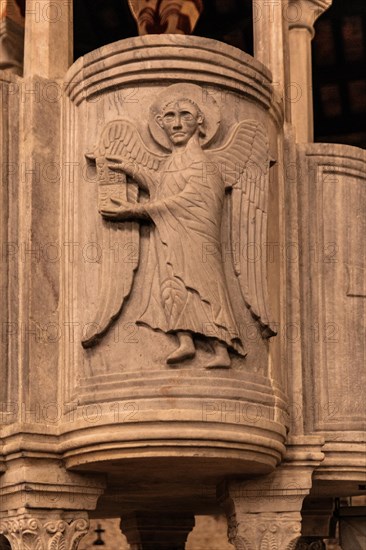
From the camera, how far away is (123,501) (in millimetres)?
15430

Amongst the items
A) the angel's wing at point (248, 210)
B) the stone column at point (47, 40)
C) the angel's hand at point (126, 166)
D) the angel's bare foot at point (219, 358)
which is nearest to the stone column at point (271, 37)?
the angel's wing at point (248, 210)

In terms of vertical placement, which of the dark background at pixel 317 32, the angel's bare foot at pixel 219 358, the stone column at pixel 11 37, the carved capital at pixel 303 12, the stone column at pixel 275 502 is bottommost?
the stone column at pixel 275 502

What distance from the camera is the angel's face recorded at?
41.2ft

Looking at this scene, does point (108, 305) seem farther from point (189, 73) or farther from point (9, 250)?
point (189, 73)

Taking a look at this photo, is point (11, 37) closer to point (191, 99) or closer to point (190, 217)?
point (191, 99)

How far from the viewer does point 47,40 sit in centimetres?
1338

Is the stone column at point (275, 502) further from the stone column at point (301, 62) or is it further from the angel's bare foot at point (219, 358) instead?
the stone column at point (301, 62)

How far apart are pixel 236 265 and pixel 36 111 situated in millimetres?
2316

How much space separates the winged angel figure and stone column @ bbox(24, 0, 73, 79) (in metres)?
1.10

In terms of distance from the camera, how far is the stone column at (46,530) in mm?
12102

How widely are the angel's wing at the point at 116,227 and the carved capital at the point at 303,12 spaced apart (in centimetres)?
322

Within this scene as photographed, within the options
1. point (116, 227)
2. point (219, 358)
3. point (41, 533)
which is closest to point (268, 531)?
point (219, 358)

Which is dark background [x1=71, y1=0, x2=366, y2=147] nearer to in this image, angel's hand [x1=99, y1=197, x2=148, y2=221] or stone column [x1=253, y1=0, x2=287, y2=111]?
stone column [x1=253, y1=0, x2=287, y2=111]

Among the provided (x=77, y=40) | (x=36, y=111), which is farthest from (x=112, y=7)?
(x=36, y=111)
